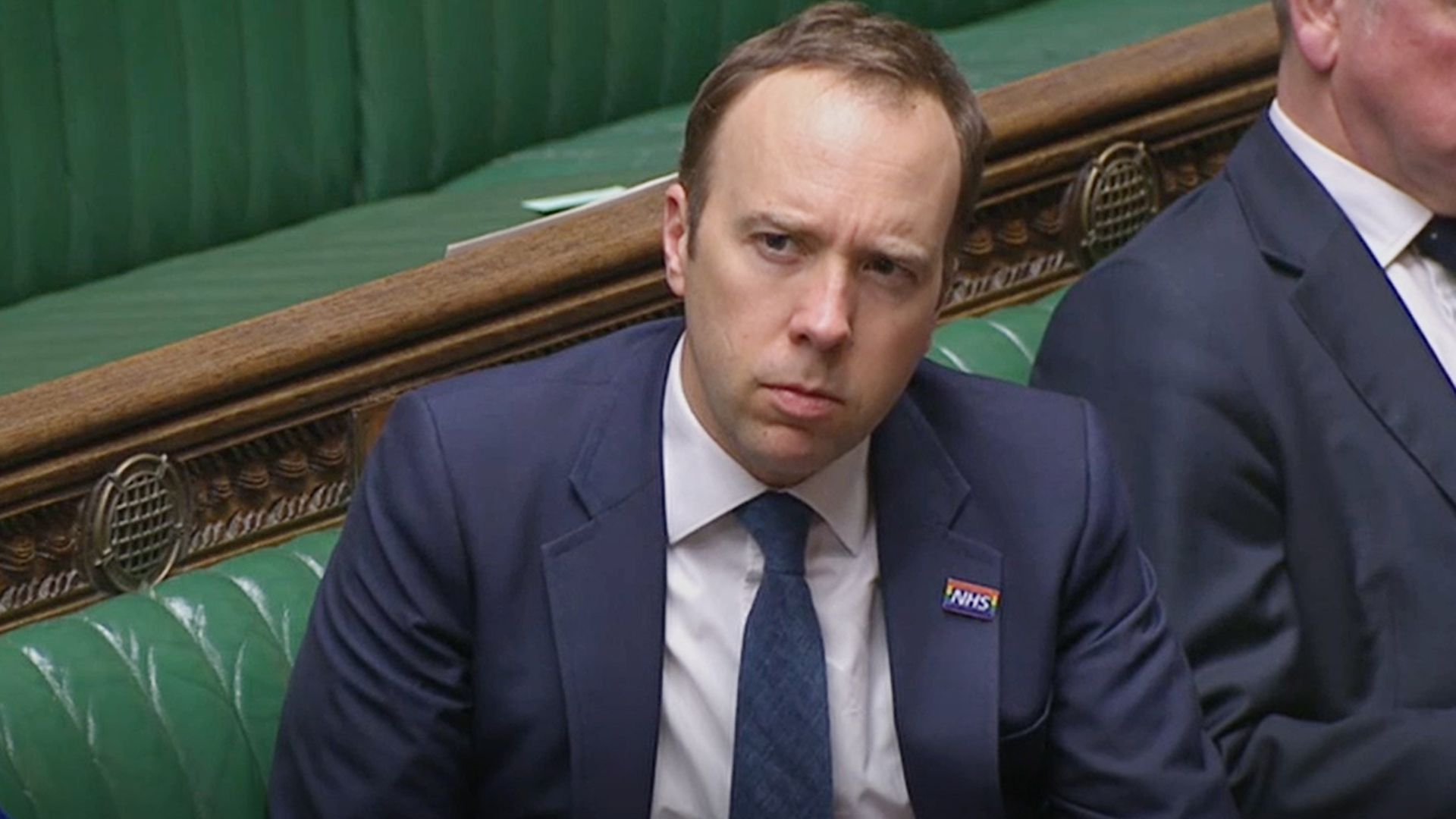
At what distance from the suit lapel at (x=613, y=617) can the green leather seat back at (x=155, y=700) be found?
266 millimetres

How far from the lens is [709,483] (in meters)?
1.71

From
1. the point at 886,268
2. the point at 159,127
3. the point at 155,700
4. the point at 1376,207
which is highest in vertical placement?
the point at 886,268

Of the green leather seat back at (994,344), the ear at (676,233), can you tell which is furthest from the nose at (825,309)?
the green leather seat back at (994,344)

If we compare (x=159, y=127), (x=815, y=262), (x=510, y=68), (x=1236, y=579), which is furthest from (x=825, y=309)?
(x=510, y=68)

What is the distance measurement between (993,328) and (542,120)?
53 centimetres

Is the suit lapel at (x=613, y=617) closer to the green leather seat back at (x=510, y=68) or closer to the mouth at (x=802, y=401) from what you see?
the mouth at (x=802, y=401)

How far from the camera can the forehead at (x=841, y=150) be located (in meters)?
1.64

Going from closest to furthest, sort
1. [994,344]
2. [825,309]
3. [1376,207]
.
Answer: [825,309] < [1376,207] < [994,344]

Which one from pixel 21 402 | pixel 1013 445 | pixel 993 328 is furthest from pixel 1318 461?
pixel 21 402

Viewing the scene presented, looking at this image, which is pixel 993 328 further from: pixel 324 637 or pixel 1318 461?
pixel 324 637

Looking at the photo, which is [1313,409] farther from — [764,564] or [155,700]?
[155,700]

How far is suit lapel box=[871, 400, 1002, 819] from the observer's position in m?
1.71

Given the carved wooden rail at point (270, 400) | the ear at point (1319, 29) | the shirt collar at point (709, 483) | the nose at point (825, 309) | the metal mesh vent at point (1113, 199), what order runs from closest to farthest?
the nose at point (825, 309), the shirt collar at point (709, 483), the carved wooden rail at point (270, 400), the ear at point (1319, 29), the metal mesh vent at point (1113, 199)

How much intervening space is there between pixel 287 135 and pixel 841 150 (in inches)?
36.0
